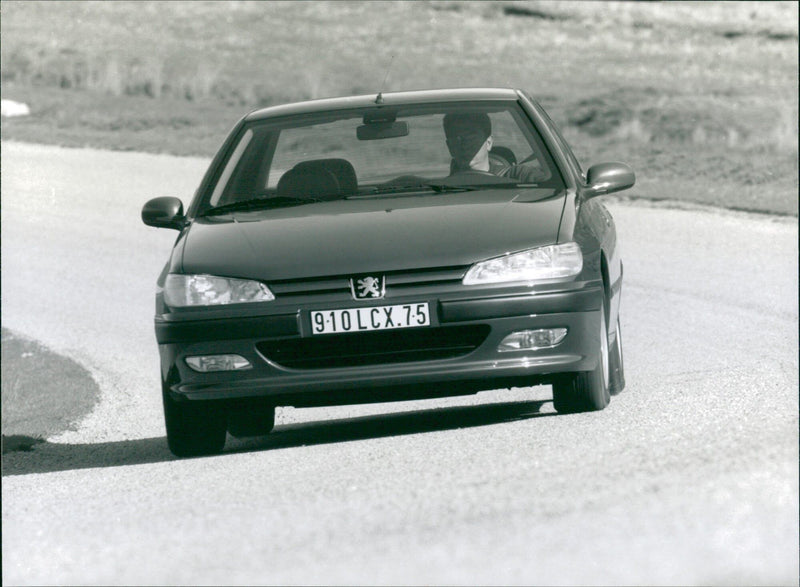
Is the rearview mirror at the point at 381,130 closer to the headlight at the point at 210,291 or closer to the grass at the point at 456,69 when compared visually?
the headlight at the point at 210,291

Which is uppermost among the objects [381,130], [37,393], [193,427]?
[381,130]

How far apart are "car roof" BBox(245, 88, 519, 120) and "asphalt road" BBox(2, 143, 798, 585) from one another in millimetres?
1513

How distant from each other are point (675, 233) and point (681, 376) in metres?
7.77

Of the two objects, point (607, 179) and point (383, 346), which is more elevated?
point (607, 179)

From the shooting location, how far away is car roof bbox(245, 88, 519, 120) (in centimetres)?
831

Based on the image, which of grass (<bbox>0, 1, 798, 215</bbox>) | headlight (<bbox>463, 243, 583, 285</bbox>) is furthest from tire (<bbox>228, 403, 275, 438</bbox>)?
grass (<bbox>0, 1, 798, 215</bbox>)

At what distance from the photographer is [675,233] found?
17.0m

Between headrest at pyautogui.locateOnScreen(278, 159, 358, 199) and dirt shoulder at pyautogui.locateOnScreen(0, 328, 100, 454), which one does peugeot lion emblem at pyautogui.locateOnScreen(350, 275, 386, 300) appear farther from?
dirt shoulder at pyautogui.locateOnScreen(0, 328, 100, 454)

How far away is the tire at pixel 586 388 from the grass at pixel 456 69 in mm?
10327

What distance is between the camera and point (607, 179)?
7871 mm

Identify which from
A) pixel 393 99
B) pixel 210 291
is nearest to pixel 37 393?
pixel 393 99

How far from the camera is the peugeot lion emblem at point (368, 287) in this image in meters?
6.82

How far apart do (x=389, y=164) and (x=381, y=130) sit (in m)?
0.55

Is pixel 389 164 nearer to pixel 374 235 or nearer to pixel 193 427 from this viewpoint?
pixel 374 235
